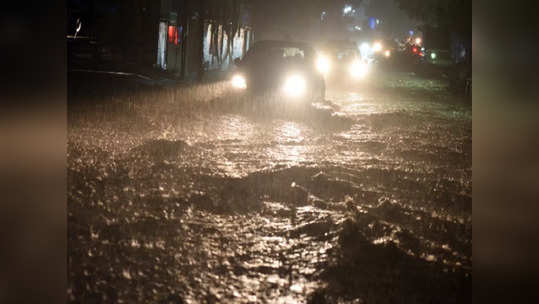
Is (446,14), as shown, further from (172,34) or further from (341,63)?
(172,34)

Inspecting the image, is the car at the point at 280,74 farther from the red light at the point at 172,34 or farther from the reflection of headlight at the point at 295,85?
the red light at the point at 172,34

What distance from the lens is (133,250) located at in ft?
14.5

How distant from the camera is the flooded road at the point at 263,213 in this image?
384 centimetres

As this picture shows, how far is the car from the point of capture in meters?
15.9

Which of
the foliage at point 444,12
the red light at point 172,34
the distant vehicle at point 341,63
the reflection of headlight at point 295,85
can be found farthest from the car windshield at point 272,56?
the distant vehicle at point 341,63

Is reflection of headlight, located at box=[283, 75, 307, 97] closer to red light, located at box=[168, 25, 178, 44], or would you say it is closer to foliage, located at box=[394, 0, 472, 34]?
foliage, located at box=[394, 0, 472, 34]
